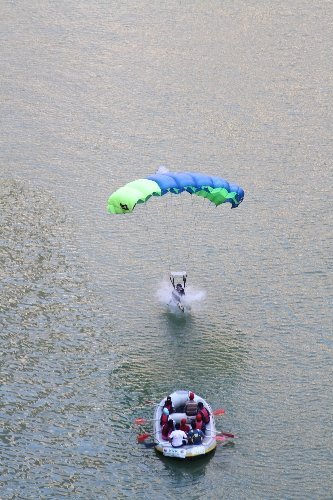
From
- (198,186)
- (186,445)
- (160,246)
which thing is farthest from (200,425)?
(160,246)

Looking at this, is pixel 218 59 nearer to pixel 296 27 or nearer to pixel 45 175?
pixel 296 27

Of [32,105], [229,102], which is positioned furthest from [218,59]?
[32,105]

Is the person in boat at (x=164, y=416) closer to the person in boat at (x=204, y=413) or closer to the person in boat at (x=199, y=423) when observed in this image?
the person in boat at (x=199, y=423)

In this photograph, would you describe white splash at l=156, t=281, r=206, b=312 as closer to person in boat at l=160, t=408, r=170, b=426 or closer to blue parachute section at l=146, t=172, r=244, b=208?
blue parachute section at l=146, t=172, r=244, b=208

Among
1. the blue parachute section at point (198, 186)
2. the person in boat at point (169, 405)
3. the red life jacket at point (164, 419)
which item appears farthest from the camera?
the blue parachute section at point (198, 186)

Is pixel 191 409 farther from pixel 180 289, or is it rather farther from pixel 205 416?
pixel 180 289

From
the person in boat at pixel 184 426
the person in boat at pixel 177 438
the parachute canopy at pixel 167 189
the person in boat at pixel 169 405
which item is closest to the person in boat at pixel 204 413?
the person in boat at pixel 184 426
